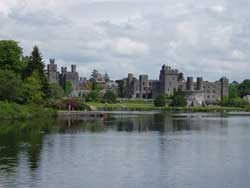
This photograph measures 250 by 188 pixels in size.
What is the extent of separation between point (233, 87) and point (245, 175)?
16096cm

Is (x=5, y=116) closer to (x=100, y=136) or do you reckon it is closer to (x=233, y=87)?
(x=100, y=136)

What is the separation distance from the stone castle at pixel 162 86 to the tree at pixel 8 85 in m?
79.3

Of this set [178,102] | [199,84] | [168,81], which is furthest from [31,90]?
[199,84]

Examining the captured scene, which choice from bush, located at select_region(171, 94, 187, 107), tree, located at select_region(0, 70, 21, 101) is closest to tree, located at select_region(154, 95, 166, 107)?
bush, located at select_region(171, 94, 187, 107)

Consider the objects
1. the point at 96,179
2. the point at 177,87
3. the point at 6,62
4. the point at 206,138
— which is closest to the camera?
the point at 96,179

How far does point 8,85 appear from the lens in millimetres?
73312

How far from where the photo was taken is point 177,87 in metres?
166

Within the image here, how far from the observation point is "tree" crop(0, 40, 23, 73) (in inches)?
3169

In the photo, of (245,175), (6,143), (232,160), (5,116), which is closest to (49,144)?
(6,143)

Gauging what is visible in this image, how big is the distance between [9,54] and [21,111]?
12147mm

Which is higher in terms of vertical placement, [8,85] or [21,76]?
[21,76]

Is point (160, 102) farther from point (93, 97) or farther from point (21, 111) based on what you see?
point (21, 111)

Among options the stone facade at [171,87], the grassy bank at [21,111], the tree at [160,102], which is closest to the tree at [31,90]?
the grassy bank at [21,111]

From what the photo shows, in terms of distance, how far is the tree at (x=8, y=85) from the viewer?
73125 millimetres
